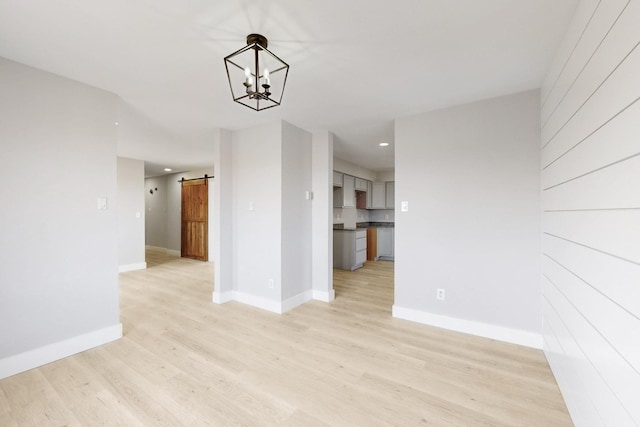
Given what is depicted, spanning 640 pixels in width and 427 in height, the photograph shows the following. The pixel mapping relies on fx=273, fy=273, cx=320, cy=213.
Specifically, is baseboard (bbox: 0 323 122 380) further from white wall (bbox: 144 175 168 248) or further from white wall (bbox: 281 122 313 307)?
white wall (bbox: 144 175 168 248)

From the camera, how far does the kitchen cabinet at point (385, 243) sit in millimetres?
7165

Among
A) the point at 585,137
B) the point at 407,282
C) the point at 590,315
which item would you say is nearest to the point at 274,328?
the point at 407,282

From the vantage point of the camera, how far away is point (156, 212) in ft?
27.5

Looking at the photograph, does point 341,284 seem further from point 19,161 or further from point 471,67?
point 19,161

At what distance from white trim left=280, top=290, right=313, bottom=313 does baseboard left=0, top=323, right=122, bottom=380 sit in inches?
66.3

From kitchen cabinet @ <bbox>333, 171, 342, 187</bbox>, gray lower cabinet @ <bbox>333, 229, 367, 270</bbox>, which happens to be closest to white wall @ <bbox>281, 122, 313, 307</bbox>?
kitchen cabinet @ <bbox>333, 171, 342, 187</bbox>

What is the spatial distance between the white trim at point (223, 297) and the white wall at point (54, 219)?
1.17 m

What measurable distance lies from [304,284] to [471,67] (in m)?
3.06

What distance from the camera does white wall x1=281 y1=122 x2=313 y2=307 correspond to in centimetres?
345

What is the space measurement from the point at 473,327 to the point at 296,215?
2.37m

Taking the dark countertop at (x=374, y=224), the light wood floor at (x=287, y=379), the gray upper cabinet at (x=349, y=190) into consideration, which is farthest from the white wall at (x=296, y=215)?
the dark countertop at (x=374, y=224)

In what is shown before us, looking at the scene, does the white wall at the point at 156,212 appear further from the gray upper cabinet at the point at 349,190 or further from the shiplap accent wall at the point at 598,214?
the shiplap accent wall at the point at 598,214

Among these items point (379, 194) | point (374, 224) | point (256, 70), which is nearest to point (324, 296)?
point (256, 70)

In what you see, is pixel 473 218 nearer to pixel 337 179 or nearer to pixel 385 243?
pixel 337 179
